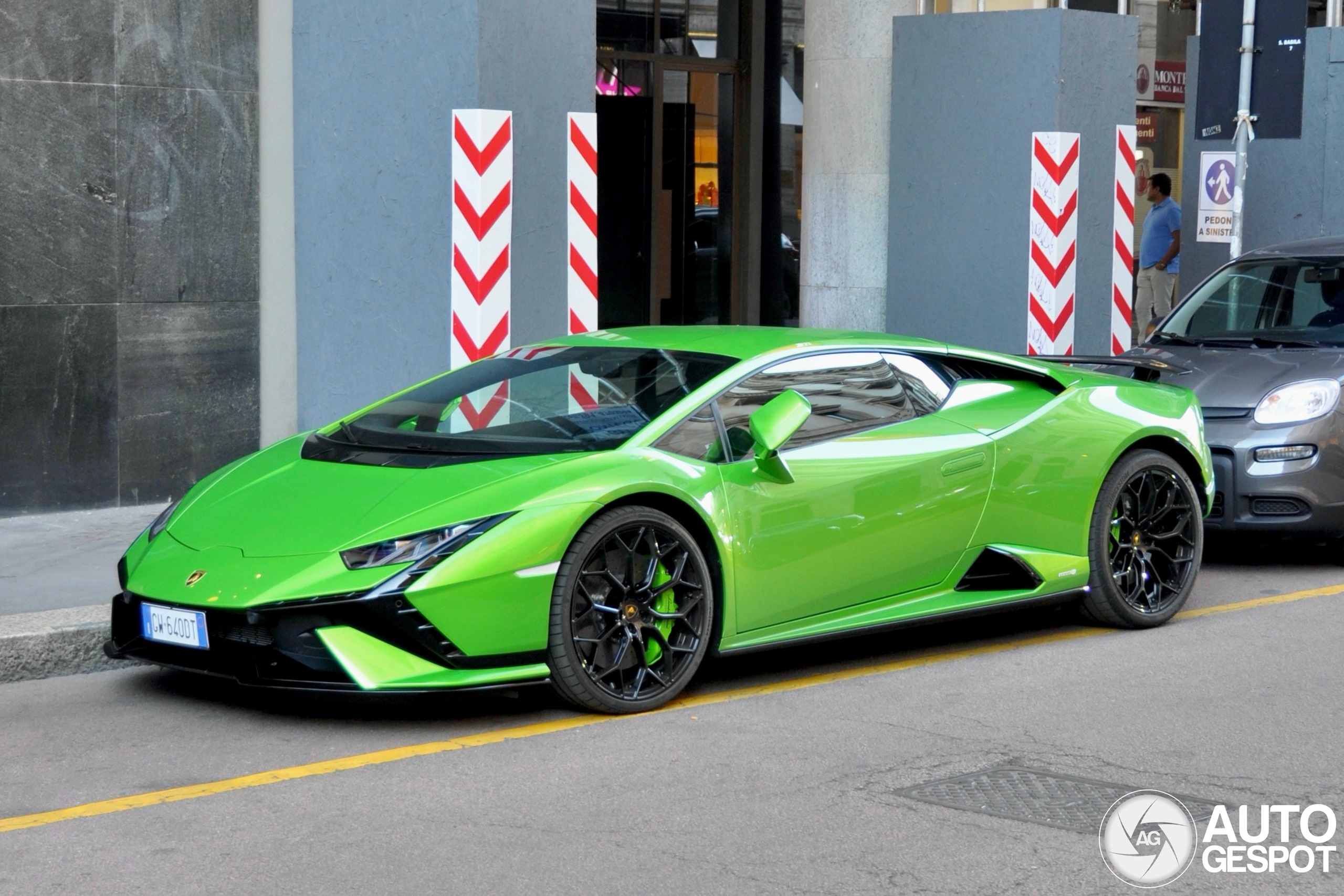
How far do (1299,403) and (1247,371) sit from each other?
0.39m

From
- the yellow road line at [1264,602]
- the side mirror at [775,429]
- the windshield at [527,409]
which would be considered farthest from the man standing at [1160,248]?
the side mirror at [775,429]

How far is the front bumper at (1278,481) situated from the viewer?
8.91 metres

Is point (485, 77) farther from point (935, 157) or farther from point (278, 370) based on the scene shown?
point (935, 157)

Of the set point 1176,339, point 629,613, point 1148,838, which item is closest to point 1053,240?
point 1176,339

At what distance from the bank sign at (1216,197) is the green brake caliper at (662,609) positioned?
8042mm

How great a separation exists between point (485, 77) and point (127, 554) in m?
4.67

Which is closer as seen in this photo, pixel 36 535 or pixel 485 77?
pixel 36 535

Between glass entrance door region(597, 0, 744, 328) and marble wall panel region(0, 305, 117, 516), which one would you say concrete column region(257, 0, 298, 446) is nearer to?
marble wall panel region(0, 305, 117, 516)

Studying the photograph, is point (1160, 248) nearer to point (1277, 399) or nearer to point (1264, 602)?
point (1277, 399)

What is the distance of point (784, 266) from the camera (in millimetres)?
17531

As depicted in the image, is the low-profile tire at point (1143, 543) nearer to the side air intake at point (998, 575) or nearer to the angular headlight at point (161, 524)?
the side air intake at point (998, 575)

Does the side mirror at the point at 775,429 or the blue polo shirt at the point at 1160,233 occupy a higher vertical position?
the blue polo shirt at the point at 1160,233

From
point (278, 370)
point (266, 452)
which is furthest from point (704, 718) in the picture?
point (278, 370)

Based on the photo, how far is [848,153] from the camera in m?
15.0
